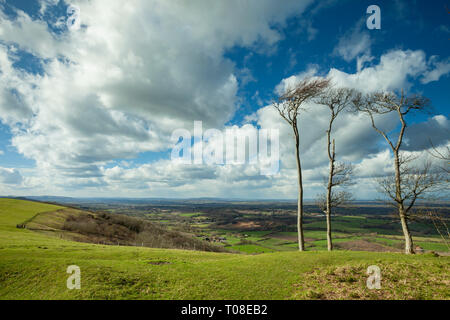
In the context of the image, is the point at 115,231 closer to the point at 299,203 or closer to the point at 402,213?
the point at 299,203

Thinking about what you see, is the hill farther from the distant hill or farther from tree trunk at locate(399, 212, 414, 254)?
tree trunk at locate(399, 212, 414, 254)

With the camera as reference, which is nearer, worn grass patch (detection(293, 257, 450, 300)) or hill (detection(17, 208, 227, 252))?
worn grass patch (detection(293, 257, 450, 300))

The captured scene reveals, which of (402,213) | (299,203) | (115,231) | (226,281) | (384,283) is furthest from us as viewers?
(115,231)

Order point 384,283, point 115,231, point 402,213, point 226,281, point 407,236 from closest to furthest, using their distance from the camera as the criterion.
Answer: point 384,283 → point 226,281 → point 407,236 → point 402,213 → point 115,231

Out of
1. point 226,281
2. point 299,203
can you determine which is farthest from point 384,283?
point 299,203

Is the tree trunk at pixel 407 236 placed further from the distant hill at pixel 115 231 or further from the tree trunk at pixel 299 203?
the distant hill at pixel 115 231

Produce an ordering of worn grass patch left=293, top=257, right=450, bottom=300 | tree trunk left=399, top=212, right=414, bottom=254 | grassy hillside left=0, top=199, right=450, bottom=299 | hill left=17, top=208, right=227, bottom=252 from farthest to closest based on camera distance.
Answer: hill left=17, top=208, right=227, bottom=252
tree trunk left=399, top=212, right=414, bottom=254
grassy hillside left=0, top=199, right=450, bottom=299
worn grass patch left=293, top=257, right=450, bottom=300

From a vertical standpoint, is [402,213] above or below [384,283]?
above

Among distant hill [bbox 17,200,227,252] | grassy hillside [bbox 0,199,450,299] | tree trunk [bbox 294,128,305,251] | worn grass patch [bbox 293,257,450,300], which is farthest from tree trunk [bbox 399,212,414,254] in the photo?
distant hill [bbox 17,200,227,252]

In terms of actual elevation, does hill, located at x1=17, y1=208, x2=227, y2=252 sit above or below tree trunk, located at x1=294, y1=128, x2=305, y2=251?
below

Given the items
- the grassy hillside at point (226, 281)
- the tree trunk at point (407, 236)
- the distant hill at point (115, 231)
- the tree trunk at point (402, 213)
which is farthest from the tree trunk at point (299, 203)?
the distant hill at point (115, 231)

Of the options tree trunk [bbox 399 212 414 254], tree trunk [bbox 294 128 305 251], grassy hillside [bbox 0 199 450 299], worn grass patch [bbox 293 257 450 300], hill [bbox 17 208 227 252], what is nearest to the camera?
Answer: worn grass patch [bbox 293 257 450 300]
